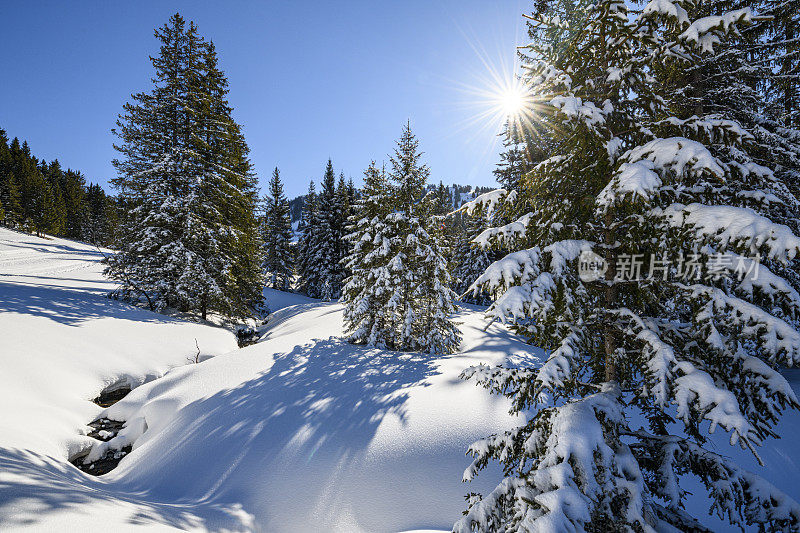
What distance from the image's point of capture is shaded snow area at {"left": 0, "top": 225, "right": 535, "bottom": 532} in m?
4.31

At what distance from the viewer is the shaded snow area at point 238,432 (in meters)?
4.31

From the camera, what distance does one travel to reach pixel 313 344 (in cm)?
1117

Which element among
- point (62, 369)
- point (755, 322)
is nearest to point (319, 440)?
point (755, 322)

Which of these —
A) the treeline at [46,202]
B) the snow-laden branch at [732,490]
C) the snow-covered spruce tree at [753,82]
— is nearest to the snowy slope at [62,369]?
the snow-laden branch at [732,490]

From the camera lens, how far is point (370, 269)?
12.0 meters

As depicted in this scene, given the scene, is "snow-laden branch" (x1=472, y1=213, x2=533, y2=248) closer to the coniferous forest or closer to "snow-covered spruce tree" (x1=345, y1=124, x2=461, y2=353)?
the coniferous forest

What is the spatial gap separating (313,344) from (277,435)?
17.4 feet

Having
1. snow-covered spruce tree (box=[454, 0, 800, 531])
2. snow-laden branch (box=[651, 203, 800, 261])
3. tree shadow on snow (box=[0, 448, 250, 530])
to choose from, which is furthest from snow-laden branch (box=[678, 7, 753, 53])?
tree shadow on snow (box=[0, 448, 250, 530])

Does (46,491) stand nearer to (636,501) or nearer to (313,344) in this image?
(636,501)

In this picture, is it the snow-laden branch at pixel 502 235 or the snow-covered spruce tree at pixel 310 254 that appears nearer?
the snow-laden branch at pixel 502 235

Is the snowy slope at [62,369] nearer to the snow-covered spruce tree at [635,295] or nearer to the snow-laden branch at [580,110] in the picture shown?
the snow-covered spruce tree at [635,295]

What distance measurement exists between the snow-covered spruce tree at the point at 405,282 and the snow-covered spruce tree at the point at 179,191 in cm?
813

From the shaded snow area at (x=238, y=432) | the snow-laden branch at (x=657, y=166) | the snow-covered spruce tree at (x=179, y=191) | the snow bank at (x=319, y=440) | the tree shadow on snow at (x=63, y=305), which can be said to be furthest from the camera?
the snow-covered spruce tree at (x=179, y=191)

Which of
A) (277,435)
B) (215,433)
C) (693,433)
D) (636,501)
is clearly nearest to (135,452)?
(215,433)
